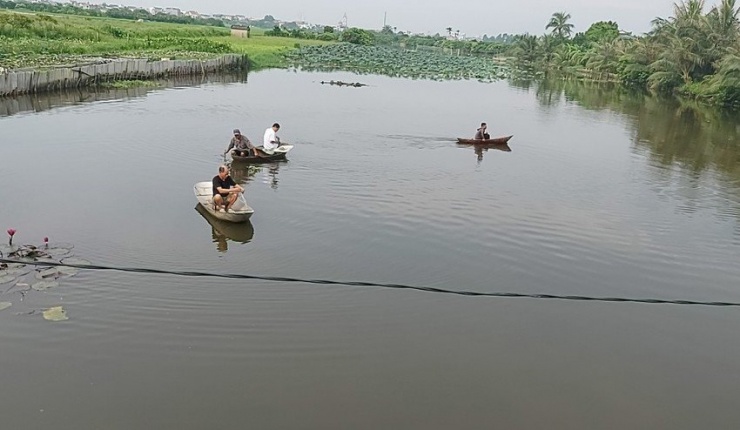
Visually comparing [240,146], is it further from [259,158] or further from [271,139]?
[271,139]

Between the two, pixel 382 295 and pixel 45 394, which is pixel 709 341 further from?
pixel 45 394

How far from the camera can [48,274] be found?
9211 millimetres

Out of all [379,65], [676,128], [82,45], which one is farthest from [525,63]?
[82,45]

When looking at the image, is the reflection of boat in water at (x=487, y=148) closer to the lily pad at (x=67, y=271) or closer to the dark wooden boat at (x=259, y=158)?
the dark wooden boat at (x=259, y=158)

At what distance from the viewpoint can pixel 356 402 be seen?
7.05 metres

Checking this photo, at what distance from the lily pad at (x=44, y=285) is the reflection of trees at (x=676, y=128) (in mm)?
13926

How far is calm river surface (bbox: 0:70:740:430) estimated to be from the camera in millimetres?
7082

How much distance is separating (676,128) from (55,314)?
95.3 feet

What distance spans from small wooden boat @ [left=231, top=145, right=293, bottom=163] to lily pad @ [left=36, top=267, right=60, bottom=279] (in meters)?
7.96

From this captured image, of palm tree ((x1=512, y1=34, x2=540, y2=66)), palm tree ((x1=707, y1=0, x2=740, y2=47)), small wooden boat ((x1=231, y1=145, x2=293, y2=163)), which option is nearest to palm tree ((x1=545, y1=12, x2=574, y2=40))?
palm tree ((x1=512, y1=34, x2=540, y2=66))

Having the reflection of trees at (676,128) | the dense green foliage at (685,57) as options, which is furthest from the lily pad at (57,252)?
the dense green foliage at (685,57)

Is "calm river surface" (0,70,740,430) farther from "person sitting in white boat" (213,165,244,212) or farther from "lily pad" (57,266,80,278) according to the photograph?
"person sitting in white boat" (213,165,244,212)

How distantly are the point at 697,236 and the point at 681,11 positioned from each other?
43945 mm

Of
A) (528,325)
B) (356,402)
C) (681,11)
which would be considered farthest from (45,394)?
(681,11)
